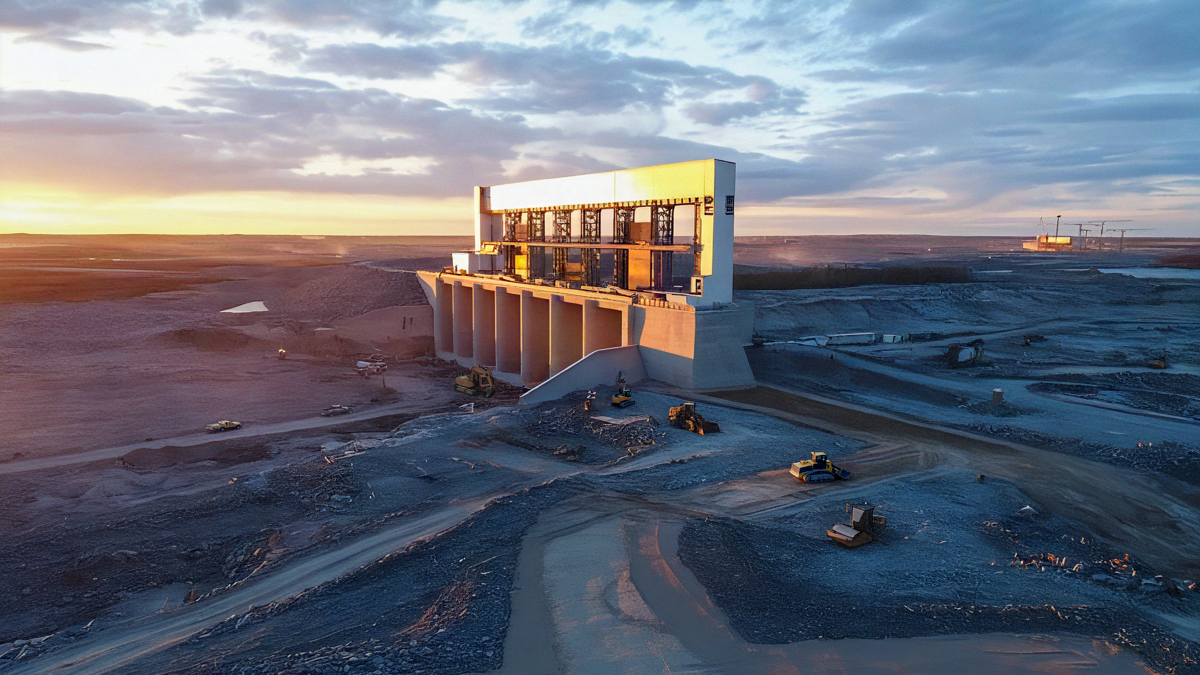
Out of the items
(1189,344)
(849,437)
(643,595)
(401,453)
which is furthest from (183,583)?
(1189,344)

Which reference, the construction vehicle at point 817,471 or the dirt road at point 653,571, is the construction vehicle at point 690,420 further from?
the construction vehicle at point 817,471

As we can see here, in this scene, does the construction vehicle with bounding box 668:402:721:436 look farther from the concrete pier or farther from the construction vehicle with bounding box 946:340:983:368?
the concrete pier

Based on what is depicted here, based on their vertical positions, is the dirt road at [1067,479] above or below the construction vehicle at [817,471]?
below

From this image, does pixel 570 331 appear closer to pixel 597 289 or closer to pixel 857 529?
pixel 597 289

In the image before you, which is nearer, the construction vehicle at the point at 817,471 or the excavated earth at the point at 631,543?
the excavated earth at the point at 631,543

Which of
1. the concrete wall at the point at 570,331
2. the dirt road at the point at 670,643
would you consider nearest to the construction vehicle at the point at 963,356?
the concrete wall at the point at 570,331

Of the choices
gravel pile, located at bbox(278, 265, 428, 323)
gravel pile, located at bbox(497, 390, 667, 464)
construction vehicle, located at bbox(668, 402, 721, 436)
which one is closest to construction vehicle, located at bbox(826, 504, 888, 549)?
gravel pile, located at bbox(497, 390, 667, 464)
